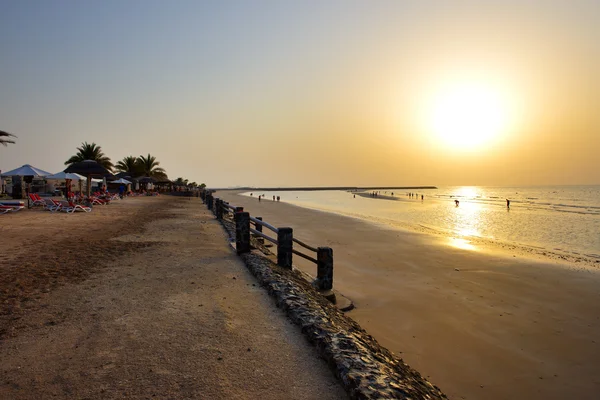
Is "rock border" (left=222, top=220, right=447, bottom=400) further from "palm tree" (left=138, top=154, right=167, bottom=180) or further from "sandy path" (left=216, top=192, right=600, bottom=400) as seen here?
"palm tree" (left=138, top=154, right=167, bottom=180)

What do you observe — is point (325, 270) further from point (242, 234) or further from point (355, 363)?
point (355, 363)

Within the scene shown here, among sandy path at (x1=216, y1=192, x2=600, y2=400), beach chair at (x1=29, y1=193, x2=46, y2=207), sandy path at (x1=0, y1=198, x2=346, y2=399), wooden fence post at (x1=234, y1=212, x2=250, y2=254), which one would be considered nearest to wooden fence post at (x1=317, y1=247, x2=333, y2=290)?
sandy path at (x1=216, y1=192, x2=600, y2=400)

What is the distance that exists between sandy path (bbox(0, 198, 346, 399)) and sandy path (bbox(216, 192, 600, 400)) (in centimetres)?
226

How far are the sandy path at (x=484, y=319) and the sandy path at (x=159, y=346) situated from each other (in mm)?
2255

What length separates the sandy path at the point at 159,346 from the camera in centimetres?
280

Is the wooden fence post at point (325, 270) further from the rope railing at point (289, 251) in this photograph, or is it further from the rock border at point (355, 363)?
the rock border at point (355, 363)

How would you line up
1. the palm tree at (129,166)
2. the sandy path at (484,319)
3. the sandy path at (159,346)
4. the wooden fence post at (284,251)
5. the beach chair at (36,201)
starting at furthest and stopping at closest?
the palm tree at (129,166)
the beach chair at (36,201)
the wooden fence post at (284,251)
the sandy path at (484,319)
the sandy path at (159,346)

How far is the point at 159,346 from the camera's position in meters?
3.46

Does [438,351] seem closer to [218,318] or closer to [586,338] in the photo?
[586,338]

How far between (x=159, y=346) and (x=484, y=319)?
18.9 feet

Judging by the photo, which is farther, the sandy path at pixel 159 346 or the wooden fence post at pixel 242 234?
the wooden fence post at pixel 242 234

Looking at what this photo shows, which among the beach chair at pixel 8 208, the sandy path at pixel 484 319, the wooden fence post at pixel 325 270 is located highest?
the beach chair at pixel 8 208

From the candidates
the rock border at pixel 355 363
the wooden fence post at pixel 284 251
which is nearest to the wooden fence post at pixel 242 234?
the wooden fence post at pixel 284 251

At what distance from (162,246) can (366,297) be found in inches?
227
